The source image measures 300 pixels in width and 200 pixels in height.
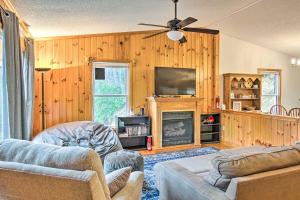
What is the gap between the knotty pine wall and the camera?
489 cm

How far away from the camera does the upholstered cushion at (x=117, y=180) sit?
64.2 inches

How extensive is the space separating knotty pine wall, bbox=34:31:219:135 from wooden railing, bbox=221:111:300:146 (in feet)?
2.81

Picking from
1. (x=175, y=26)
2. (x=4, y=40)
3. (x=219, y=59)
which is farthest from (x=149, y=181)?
(x=219, y=59)

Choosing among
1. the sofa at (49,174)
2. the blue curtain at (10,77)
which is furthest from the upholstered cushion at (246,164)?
the blue curtain at (10,77)

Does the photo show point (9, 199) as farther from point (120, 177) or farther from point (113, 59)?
point (113, 59)

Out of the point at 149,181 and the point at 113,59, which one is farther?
the point at 113,59

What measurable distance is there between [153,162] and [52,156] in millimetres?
3151

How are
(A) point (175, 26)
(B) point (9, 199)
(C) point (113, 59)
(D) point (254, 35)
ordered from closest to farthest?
(B) point (9, 199)
(A) point (175, 26)
(C) point (113, 59)
(D) point (254, 35)

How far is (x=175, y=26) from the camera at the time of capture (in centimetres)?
320

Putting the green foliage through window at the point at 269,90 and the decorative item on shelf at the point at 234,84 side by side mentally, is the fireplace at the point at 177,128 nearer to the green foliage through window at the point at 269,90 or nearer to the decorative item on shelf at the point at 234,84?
the decorative item on shelf at the point at 234,84

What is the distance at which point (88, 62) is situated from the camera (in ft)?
16.8

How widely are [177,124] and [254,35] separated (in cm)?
311

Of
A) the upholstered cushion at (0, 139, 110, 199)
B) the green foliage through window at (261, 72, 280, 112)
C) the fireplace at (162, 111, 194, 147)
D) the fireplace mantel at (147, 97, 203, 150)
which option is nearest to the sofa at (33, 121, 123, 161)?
the fireplace mantel at (147, 97, 203, 150)

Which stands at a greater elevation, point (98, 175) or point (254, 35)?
point (254, 35)
